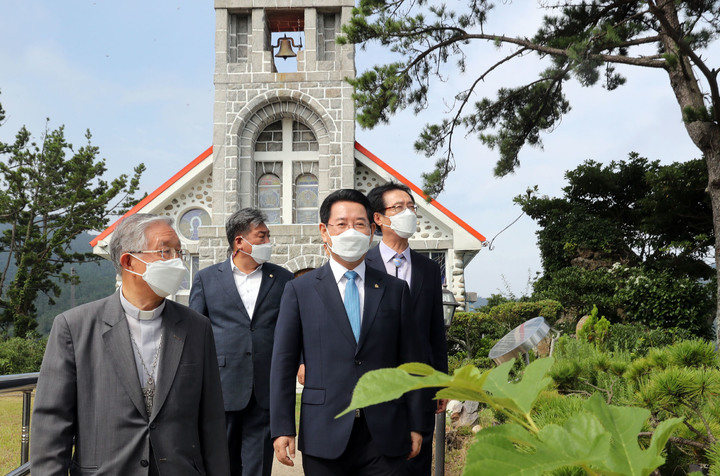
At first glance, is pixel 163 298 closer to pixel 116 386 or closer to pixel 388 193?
pixel 116 386

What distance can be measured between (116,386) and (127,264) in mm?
513

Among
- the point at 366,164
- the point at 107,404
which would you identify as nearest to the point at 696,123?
the point at 366,164

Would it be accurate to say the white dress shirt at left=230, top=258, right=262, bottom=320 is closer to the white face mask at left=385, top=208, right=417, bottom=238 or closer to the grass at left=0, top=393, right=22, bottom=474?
the white face mask at left=385, top=208, right=417, bottom=238

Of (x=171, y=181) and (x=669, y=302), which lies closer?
(x=669, y=302)

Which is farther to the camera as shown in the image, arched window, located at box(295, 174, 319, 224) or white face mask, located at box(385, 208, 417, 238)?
arched window, located at box(295, 174, 319, 224)

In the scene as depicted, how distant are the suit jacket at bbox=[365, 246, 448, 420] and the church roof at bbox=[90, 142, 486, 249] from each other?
34.8 ft

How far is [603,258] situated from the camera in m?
16.9

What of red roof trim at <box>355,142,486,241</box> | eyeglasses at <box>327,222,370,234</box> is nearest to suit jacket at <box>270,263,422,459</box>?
eyeglasses at <box>327,222,370,234</box>

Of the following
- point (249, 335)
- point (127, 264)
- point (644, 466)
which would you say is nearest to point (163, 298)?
point (127, 264)

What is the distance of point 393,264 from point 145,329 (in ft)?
5.84

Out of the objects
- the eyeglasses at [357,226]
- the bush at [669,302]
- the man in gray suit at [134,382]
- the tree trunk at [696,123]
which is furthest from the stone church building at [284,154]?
the man in gray suit at [134,382]

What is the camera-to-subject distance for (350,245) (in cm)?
333

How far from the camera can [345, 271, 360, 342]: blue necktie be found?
323 cm

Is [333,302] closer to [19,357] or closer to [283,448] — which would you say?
[283,448]
